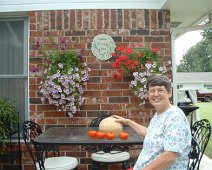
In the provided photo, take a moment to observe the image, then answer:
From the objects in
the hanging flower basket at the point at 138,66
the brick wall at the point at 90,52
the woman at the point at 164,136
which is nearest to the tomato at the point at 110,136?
the woman at the point at 164,136

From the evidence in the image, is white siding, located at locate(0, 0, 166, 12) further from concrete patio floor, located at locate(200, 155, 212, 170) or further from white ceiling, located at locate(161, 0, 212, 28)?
concrete patio floor, located at locate(200, 155, 212, 170)

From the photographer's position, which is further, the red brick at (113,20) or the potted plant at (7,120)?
the red brick at (113,20)

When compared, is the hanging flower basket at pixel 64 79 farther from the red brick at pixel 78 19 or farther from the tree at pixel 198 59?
the tree at pixel 198 59

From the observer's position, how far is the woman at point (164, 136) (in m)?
1.82

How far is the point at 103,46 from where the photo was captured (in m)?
3.97

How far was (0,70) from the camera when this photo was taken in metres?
4.16

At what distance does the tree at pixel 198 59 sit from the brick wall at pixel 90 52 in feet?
111

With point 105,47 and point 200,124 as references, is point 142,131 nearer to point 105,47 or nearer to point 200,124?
point 200,124

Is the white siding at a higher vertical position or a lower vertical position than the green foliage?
higher

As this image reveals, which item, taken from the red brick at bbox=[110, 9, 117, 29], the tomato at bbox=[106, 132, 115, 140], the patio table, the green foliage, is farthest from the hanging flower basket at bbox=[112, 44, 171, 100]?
the green foliage

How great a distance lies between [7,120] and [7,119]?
0.01m

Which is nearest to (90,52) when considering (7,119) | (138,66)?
(138,66)

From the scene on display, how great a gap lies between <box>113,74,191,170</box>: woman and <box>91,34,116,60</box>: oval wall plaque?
6.40 ft

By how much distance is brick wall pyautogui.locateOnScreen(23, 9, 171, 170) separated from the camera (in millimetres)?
3982
